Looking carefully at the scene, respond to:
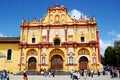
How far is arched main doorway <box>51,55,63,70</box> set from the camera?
47000 mm

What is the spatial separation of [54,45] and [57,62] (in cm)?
391

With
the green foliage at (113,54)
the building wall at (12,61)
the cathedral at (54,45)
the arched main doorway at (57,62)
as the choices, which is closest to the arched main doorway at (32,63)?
the cathedral at (54,45)

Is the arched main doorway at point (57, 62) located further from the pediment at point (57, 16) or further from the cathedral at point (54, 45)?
the pediment at point (57, 16)

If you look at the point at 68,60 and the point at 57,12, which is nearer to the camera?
the point at 68,60

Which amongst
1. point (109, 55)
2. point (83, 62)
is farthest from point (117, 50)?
point (83, 62)

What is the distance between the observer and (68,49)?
4666 centimetres

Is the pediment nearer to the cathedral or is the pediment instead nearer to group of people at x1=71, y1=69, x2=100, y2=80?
the cathedral

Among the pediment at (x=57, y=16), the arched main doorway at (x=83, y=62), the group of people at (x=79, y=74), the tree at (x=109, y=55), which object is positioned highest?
the pediment at (x=57, y=16)

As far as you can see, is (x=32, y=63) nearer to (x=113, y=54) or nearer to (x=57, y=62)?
(x=57, y=62)

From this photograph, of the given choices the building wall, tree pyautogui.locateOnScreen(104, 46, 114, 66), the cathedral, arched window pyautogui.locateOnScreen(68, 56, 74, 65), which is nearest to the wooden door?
the cathedral

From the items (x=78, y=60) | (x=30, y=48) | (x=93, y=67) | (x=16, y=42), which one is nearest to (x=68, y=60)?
(x=78, y=60)

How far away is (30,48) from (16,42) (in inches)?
147

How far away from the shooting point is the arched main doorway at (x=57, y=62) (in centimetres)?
4700

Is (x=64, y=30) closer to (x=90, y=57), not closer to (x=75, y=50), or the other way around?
(x=75, y=50)
